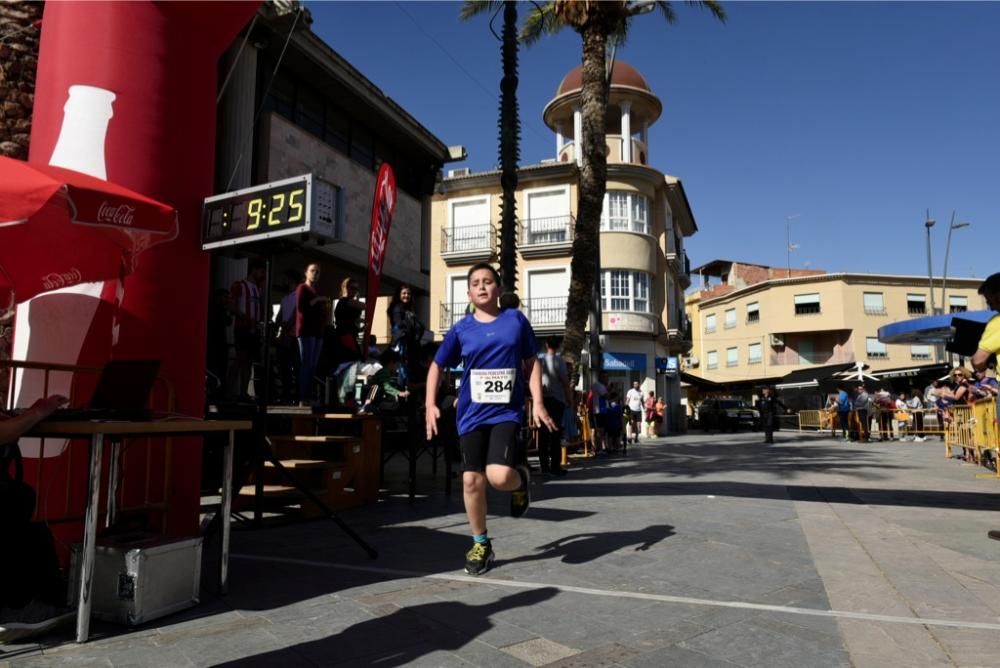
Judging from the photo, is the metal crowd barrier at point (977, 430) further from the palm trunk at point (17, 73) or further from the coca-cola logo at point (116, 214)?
the palm trunk at point (17, 73)

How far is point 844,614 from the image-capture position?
3.15 metres

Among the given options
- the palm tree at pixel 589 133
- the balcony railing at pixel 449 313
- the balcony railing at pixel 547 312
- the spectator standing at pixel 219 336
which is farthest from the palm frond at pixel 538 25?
the balcony railing at pixel 449 313

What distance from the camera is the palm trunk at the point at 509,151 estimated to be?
1219 cm

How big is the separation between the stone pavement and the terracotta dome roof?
30.0m

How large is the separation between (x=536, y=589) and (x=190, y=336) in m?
2.67

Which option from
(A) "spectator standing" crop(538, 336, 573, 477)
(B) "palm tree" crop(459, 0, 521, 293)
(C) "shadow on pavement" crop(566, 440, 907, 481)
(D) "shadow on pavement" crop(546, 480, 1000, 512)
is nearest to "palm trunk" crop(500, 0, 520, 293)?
(B) "palm tree" crop(459, 0, 521, 293)

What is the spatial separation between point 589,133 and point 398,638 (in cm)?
1315

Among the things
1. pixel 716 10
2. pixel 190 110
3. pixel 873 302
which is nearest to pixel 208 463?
pixel 190 110

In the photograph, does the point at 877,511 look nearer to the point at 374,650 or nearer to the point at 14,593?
the point at 374,650

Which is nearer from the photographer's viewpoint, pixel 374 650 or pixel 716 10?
pixel 374 650

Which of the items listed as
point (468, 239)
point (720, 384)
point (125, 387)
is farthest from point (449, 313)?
point (125, 387)

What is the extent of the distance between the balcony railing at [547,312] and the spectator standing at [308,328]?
23.9 metres

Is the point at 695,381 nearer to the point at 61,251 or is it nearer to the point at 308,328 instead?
the point at 308,328

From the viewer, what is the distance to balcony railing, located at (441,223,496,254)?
110 feet
